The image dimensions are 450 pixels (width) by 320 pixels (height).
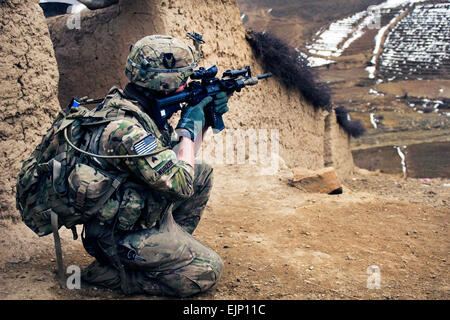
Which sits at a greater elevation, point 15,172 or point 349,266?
point 15,172

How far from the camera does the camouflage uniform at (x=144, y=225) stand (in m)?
2.38

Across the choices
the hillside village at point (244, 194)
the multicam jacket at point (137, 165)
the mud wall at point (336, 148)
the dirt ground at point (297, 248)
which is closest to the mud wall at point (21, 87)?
the hillside village at point (244, 194)

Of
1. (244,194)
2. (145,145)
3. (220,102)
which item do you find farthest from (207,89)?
(244,194)

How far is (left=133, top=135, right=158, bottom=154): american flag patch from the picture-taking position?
7.64 ft

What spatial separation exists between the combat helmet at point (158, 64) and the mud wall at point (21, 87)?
1298 mm

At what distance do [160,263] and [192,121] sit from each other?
33.8 inches

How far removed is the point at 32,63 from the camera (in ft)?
11.8

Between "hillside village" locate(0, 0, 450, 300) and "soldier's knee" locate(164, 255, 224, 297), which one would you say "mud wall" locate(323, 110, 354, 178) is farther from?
"soldier's knee" locate(164, 255, 224, 297)

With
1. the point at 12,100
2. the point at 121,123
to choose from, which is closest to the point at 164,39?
the point at 121,123

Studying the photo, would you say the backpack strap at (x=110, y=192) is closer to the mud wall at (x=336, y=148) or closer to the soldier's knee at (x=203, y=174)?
the soldier's knee at (x=203, y=174)

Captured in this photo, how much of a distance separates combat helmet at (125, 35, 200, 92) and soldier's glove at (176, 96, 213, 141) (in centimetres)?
20
